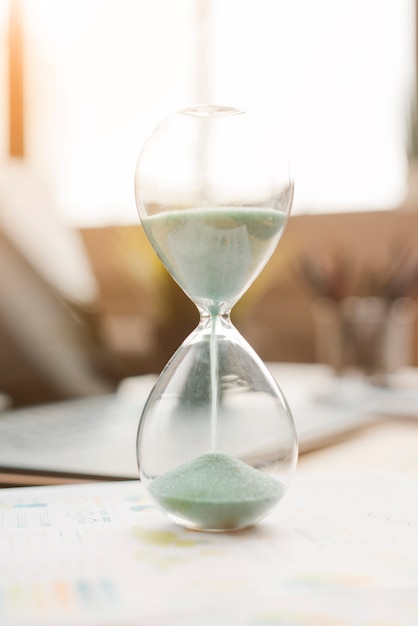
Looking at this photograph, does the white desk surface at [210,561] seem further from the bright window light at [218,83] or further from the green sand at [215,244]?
the bright window light at [218,83]

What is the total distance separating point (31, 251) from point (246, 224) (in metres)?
0.84

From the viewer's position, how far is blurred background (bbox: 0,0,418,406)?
1195 mm

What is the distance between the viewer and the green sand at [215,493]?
46 centimetres

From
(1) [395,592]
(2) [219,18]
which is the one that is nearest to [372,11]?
(2) [219,18]

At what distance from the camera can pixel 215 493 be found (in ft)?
1.50

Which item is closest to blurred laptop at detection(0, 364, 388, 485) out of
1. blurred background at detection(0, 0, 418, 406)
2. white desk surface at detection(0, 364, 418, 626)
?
white desk surface at detection(0, 364, 418, 626)

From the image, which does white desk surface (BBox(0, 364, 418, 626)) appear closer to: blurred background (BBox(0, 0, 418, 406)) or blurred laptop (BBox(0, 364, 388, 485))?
blurred laptop (BBox(0, 364, 388, 485))

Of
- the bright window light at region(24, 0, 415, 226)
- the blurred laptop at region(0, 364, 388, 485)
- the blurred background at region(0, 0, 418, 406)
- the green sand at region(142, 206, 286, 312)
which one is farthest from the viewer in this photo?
the bright window light at region(24, 0, 415, 226)

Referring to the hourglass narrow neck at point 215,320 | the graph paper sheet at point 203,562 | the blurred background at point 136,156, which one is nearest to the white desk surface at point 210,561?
the graph paper sheet at point 203,562

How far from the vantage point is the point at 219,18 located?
3.00m

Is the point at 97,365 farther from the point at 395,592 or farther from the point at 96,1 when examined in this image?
the point at 96,1

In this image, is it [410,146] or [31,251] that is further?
[410,146]

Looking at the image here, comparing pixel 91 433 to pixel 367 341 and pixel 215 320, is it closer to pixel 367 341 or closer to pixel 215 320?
pixel 215 320

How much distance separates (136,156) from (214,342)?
989 mm
